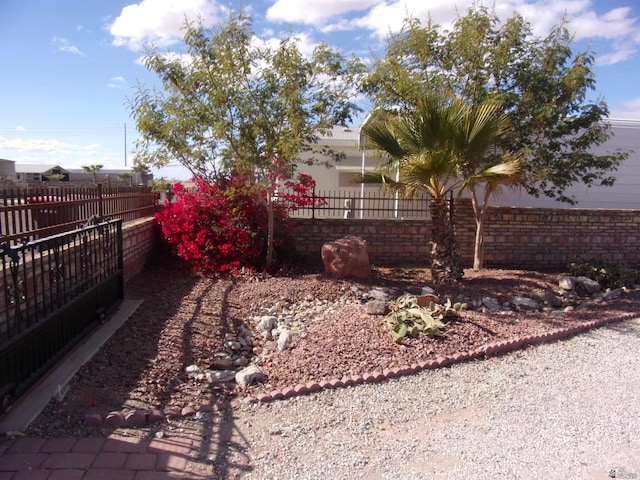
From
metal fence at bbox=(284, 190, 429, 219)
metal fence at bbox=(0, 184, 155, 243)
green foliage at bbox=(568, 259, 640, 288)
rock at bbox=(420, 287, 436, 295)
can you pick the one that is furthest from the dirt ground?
metal fence at bbox=(284, 190, 429, 219)

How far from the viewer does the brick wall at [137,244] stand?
7.80 metres

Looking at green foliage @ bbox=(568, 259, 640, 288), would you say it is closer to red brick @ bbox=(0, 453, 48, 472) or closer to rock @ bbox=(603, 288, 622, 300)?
rock @ bbox=(603, 288, 622, 300)

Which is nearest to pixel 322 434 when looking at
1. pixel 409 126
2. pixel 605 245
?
pixel 409 126

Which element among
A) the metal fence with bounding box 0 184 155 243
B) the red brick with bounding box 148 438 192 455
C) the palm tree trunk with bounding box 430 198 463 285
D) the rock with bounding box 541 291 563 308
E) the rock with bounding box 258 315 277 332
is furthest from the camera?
the palm tree trunk with bounding box 430 198 463 285

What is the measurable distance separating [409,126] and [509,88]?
2543 millimetres

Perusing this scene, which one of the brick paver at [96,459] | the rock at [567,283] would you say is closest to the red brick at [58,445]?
the brick paver at [96,459]

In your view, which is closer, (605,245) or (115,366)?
(115,366)

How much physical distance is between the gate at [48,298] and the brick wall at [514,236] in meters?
4.88

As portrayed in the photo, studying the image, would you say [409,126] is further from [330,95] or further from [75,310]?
[75,310]

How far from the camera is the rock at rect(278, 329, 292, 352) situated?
17.5ft

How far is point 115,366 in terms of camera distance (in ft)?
15.1

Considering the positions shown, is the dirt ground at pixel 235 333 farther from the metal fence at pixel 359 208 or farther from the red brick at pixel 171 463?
the metal fence at pixel 359 208

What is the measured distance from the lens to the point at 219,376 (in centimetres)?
465

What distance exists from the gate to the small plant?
3.36m
